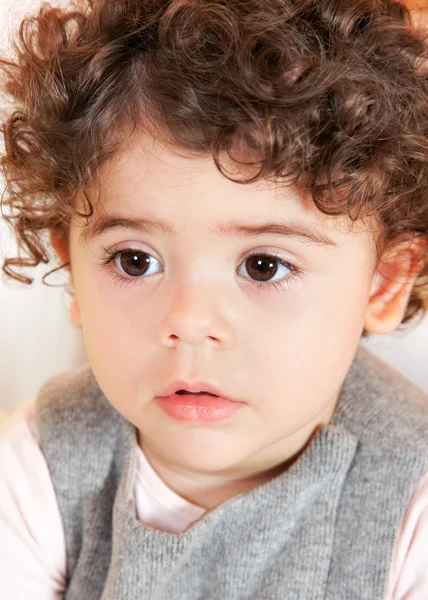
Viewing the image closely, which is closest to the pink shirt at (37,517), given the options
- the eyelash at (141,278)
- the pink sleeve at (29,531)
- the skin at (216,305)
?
the pink sleeve at (29,531)

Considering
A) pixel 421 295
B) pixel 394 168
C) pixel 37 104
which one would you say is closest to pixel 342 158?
pixel 394 168

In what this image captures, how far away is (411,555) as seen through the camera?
3.20ft

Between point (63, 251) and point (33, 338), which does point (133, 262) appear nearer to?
point (63, 251)

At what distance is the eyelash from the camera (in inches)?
34.9

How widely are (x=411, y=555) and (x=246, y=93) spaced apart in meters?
0.52

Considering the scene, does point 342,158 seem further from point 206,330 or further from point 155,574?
point 155,574

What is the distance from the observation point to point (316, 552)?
1.02m

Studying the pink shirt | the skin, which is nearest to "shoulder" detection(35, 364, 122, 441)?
the pink shirt

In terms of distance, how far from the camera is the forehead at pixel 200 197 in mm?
837

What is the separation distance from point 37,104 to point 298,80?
10.9 inches

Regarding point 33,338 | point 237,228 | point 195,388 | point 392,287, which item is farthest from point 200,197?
point 33,338

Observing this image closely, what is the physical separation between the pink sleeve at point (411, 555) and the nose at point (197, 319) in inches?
11.7

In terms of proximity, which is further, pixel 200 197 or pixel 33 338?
pixel 33 338

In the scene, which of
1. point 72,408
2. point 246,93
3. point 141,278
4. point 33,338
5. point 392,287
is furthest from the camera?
point 33,338
